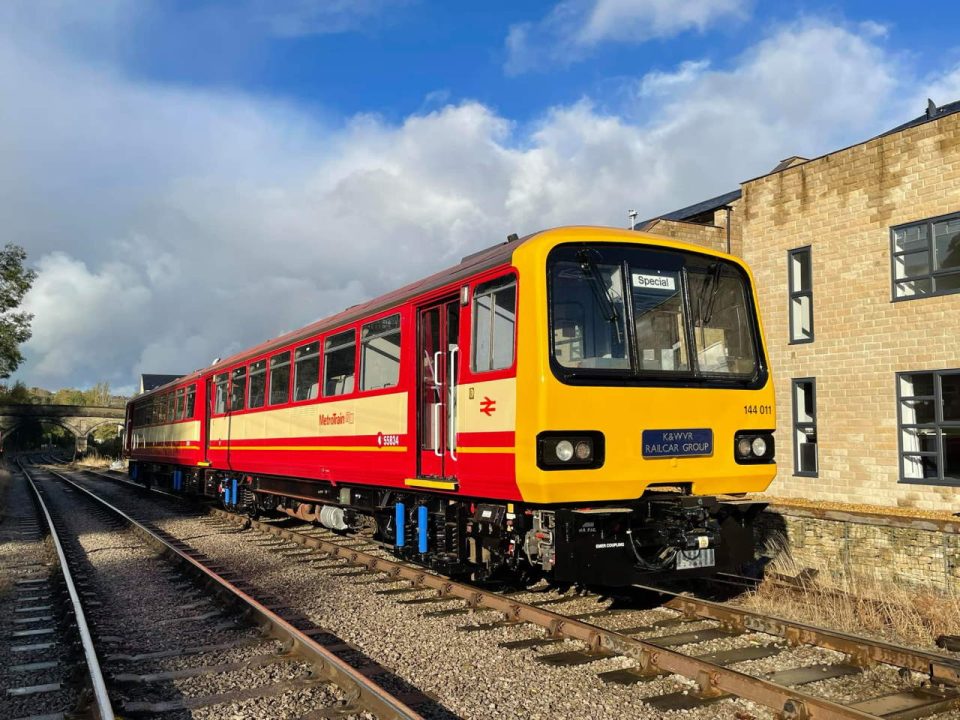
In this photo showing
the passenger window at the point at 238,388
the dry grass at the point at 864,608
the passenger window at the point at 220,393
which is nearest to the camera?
the dry grass at the point at 864,608

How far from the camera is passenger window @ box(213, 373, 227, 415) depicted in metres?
14.7

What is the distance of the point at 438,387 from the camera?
23.9 feet

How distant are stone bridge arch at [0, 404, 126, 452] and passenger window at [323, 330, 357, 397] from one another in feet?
249

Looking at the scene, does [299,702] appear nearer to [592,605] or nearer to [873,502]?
[592,605]

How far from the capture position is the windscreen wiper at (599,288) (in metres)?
6.10

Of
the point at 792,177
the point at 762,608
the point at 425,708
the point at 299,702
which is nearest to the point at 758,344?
the point at 762,608

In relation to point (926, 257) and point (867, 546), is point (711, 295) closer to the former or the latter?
point (867, 546)

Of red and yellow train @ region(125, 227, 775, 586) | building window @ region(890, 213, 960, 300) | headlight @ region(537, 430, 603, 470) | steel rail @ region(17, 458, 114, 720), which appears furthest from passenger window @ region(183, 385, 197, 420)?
building window @ region(890, 213, 960, 300)

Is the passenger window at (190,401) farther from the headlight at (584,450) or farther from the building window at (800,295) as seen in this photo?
the headlight at (584,450)

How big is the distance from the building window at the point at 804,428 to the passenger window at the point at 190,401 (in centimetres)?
1285

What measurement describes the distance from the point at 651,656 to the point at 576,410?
1.77 metres

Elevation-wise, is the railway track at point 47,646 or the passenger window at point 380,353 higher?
the passenger window at point 380,353

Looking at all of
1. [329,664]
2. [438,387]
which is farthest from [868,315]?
[329,664]

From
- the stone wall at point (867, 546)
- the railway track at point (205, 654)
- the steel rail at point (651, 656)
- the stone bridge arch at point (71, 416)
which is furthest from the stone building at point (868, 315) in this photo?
the stone bridge arch at point (71, 416)
